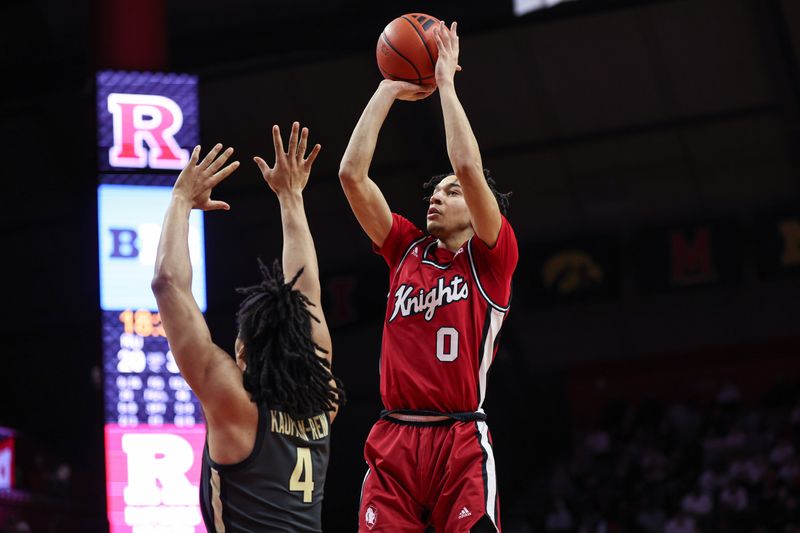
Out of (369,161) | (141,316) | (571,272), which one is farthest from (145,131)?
(571,272)

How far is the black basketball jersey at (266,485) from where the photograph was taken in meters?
3.68

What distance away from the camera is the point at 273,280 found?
394 centimetres

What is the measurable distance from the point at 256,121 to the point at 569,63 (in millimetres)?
4570

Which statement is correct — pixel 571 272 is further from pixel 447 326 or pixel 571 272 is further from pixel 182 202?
pixel 182 202

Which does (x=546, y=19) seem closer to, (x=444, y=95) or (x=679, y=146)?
(x=679, y=146)

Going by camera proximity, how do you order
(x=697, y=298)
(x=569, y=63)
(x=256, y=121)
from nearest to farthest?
(x=569, y=63) → (x=256, y=121) → (x=697, y=298)

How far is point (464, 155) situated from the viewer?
4.99m

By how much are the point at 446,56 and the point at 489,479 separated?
170 cm

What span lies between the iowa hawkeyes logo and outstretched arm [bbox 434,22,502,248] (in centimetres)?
1415

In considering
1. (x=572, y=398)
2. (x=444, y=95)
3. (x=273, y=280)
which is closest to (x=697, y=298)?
(x=572, y=398)

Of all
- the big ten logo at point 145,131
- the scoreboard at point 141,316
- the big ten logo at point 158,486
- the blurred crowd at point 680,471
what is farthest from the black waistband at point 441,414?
the blurred crowd at point 680,471

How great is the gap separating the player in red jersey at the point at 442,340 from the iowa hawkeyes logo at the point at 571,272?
13.9 m

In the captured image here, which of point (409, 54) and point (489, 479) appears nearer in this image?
point (489, 479)

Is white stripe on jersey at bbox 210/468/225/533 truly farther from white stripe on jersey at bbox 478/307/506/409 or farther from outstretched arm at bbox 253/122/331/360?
white stripe on jersey at bbox 478/307/506/409
